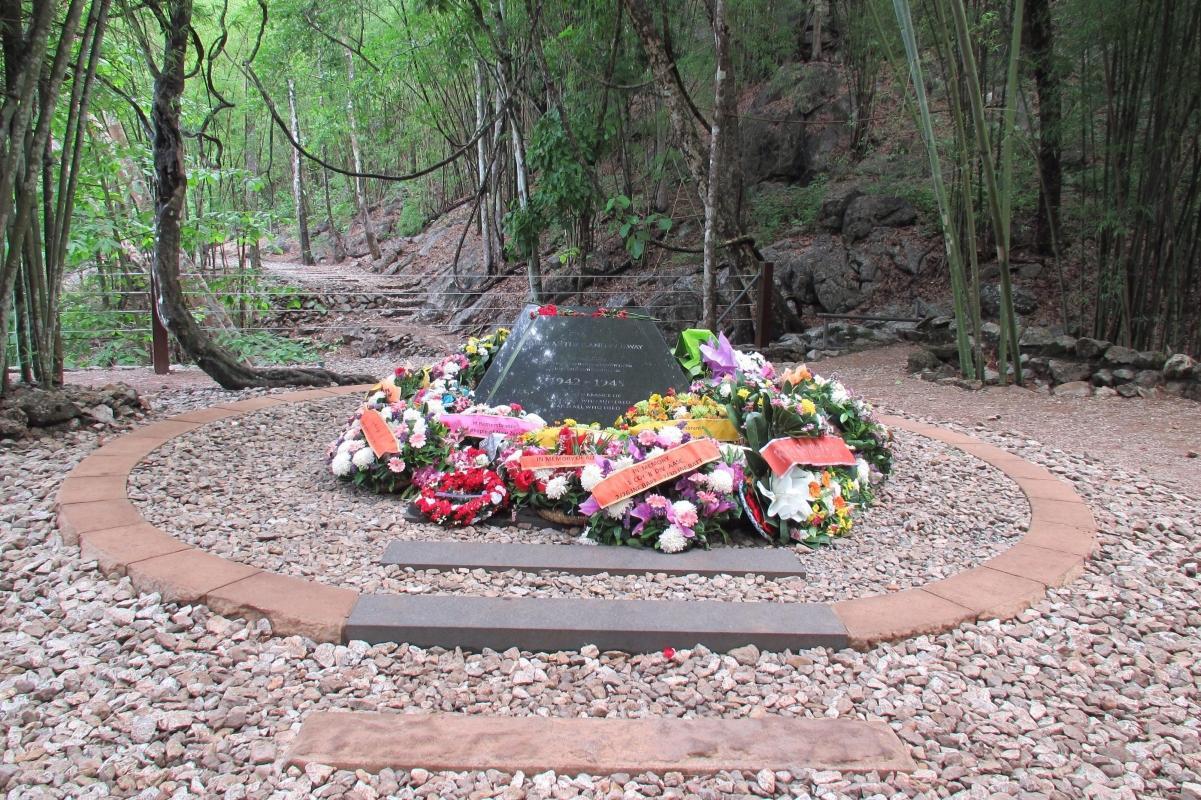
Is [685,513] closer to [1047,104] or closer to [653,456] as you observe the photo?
[653,456]

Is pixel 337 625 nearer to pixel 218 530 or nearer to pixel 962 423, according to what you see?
pixel 218 530

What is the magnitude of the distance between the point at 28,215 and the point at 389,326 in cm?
640

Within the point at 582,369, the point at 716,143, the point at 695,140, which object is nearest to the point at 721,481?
the point at 582,369

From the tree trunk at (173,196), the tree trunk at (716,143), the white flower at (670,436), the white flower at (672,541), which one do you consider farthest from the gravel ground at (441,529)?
the tree trunk at (716,143)

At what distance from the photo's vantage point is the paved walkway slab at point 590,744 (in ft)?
4.26

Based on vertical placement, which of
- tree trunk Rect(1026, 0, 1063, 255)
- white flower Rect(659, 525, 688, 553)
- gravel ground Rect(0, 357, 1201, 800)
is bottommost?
gravel ground Rect(0, 357, 1201, 800)

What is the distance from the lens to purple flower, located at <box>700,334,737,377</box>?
136 inches

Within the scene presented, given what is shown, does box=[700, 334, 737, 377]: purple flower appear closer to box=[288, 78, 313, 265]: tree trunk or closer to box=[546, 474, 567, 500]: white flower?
box=[546, 474, 567, 500]: white flower

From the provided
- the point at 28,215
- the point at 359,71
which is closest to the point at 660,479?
the point at 28,215

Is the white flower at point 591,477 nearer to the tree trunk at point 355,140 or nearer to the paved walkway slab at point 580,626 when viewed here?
the paved walkway slab at point 580,626

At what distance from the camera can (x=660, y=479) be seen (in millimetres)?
2307

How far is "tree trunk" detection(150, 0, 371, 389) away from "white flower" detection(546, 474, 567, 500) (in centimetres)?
310

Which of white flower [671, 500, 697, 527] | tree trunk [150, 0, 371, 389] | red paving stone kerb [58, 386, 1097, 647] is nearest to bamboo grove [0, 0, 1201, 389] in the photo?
tree trunk [150, 0, 371, 389]

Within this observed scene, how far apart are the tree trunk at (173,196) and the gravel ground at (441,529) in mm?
1300
